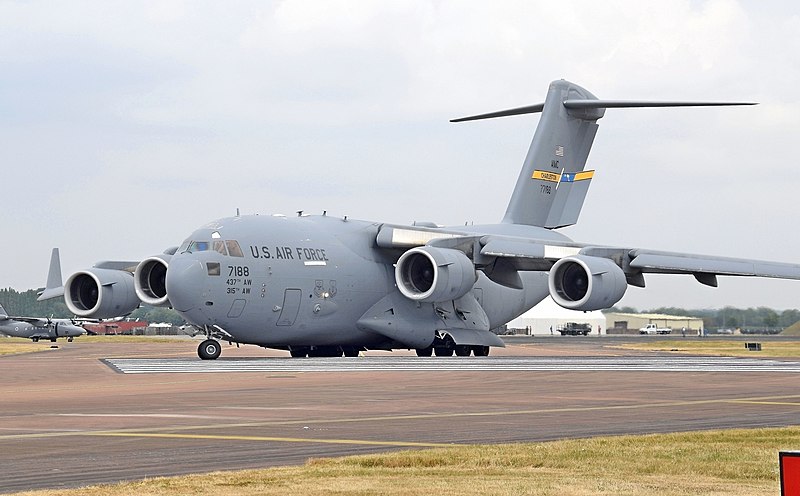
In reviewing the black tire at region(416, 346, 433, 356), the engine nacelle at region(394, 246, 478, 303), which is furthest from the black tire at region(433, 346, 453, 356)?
the engine nacelle at region(394, 246, 478, 303)

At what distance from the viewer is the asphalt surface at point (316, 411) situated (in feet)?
39.4

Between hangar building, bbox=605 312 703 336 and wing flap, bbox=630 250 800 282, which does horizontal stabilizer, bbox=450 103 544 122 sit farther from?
hangar building, bbox=605 312 703 336

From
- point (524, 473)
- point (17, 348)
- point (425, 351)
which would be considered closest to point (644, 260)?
point (425, 351)

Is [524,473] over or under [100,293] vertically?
under

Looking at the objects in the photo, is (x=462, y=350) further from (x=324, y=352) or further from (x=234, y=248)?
(x=234, y=248)

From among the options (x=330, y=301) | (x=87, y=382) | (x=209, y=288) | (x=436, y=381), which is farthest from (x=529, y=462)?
(x=330, y=301)

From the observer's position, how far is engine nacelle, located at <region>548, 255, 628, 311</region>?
123 feet

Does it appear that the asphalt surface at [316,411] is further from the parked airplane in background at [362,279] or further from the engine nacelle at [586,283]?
the parked airplane in background at [362,279]

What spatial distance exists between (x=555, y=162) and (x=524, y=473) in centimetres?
3957

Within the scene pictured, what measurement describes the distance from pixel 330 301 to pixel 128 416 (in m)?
23.8

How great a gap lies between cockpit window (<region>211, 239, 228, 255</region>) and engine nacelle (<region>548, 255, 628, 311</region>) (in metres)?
10.0

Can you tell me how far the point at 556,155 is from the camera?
49281mm

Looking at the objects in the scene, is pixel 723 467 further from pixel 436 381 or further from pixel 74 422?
pixel 436 381

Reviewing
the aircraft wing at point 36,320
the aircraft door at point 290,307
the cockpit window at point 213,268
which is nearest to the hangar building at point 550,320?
the aircraft wing at point 36,320
